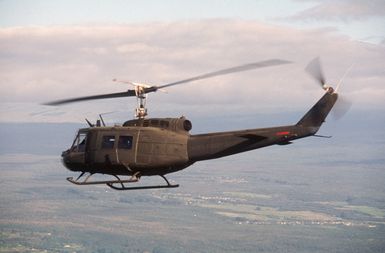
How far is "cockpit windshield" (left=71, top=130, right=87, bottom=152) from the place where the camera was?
41.8m

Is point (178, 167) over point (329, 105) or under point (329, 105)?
under

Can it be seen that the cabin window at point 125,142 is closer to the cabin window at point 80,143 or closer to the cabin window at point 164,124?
the cabin window at point 164,124

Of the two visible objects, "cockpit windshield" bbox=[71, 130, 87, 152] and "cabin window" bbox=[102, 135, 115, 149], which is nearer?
"cabin window" bbox=[102, 135, 115, 149]

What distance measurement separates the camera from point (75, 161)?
41.8 metres

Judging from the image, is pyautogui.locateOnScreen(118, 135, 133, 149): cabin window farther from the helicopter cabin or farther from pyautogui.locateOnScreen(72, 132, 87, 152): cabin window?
pyautogui.locateOnScreen(72, 132, 87, 152): cabin window

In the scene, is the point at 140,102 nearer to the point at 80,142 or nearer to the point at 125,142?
the point at 125,142

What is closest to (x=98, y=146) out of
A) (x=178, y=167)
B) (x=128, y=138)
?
(x=128, y=138)

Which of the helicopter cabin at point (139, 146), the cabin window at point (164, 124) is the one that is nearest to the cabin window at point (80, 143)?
the helicopter cabin at point (139, 146)

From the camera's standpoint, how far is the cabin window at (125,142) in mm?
40312

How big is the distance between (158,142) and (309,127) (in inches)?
302

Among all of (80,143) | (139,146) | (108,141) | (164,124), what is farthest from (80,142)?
(164,124)

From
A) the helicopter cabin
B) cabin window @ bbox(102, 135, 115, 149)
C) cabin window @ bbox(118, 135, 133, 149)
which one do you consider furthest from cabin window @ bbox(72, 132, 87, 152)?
cabin window @ bbox(118, 135, 133, 149)

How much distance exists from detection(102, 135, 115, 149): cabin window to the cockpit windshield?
1.39 m

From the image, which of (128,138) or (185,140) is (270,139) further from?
(128,138)
